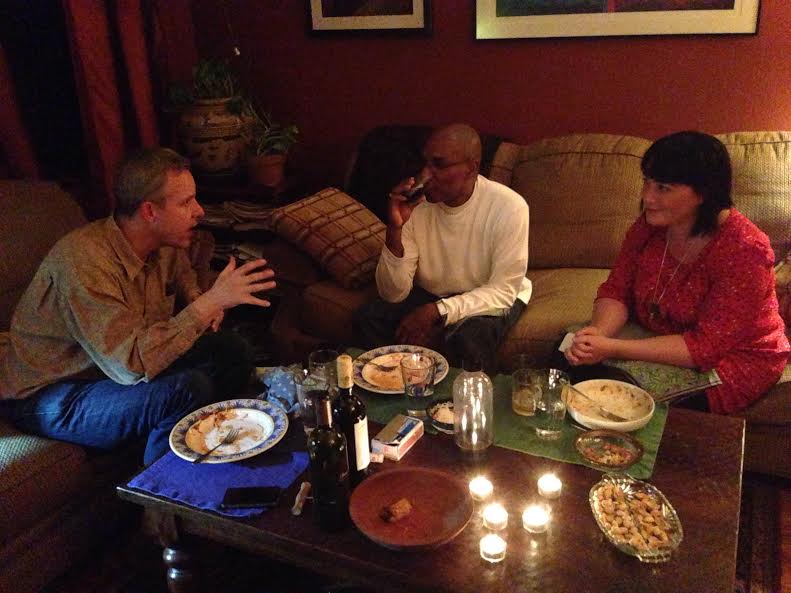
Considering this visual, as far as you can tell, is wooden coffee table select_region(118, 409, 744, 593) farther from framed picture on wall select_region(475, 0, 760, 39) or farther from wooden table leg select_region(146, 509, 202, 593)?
framed picture on wall select_region(475, 0, 760, 39)

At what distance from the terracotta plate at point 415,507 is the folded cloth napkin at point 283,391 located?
0.41 metres

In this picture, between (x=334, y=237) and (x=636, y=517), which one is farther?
(x=334, y=237)

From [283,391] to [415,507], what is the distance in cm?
55

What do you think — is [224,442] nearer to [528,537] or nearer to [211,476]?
[211,476]

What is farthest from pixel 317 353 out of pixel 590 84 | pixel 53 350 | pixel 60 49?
pixel 60 49

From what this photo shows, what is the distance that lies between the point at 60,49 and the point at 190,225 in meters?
1.77

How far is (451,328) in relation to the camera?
2371mm

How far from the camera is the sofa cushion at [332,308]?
8.57ft

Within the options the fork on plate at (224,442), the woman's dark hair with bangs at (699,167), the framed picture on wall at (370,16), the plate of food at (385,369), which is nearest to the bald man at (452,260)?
the plate of food at (385,369)

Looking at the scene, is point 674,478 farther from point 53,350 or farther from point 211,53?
point 211,53

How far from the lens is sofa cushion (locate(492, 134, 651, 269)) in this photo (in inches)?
109

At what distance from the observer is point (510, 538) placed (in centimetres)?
133

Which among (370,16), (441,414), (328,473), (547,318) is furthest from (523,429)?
(370,16)

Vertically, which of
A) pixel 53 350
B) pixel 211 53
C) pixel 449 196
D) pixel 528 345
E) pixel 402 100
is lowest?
pixel 528 345
